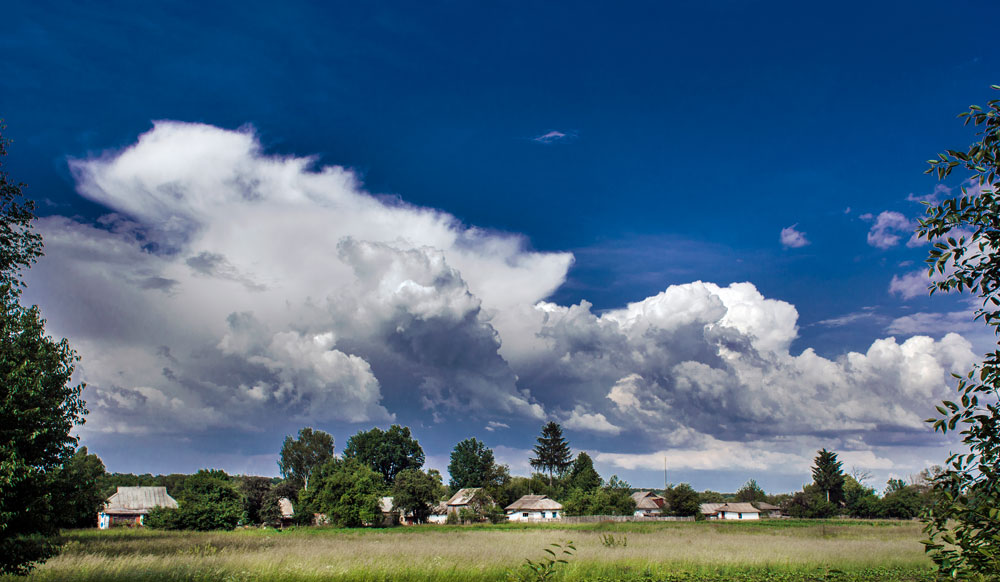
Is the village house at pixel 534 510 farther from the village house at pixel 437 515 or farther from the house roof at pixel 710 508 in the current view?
the house roof at pixel 710 508

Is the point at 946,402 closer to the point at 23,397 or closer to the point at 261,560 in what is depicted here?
the point at 23,397

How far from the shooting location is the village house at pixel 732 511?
113m

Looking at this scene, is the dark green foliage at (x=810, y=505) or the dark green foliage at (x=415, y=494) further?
the dark green foliage at (x=810, y=505)

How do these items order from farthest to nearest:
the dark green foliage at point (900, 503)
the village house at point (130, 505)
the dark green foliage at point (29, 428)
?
the dark green foliage at point (900, 503) → the village house at point (130, 505) → the dark green foliage at point (29, 428)

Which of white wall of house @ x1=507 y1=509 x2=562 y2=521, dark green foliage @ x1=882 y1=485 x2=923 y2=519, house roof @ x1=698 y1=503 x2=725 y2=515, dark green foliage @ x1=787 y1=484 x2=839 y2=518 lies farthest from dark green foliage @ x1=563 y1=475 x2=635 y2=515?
dark green foliage @ x1=882 y1=485 x2=923 y2=519

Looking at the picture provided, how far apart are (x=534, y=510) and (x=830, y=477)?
65879 millimetres

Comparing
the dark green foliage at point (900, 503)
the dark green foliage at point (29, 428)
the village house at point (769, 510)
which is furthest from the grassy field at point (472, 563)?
the village house at point (769, 510)

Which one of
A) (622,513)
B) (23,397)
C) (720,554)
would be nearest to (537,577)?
(23,397)

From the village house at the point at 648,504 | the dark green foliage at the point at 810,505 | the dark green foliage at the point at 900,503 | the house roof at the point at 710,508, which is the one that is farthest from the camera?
the house roof at the point at 710,508

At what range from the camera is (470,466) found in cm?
13012

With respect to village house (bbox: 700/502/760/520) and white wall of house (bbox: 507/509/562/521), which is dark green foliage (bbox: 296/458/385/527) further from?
village house (bbox: 700/502/760/520)

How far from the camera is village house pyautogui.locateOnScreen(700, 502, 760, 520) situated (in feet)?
371

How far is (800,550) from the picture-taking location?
31703mm

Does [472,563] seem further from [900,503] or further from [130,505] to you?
[900,503]
